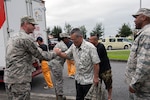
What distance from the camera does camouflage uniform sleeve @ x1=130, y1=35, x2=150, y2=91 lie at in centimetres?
315

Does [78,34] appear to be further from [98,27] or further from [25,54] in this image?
[98,27]

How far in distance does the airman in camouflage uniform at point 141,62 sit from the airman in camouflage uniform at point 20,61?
1.74 metres

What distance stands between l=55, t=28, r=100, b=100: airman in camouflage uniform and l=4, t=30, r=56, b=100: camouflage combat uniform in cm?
82

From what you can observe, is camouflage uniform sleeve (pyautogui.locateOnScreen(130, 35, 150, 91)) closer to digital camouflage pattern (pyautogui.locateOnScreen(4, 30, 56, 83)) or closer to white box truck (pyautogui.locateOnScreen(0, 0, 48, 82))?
digital camouflage pattern (pyautogui.locateOnScreen(4, 30, 56, 83))

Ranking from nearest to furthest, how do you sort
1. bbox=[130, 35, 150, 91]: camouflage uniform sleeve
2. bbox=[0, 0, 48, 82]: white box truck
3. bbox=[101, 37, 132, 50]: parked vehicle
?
bbox=[130, 35, 150, 91]: camouflage uniform sleeve → bbox=[0, 0, 48, 82]: white box truck → bbox=[101, 37, 132, 50]: parked vehicle

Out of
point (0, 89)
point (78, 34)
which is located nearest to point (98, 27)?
point (0, 89)

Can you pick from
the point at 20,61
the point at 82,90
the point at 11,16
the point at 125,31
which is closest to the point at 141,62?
the point at 82,90

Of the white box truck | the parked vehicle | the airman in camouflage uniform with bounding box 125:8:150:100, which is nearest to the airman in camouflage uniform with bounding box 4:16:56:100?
the airman in camouflage uniform with bounding box 125:8:150:100

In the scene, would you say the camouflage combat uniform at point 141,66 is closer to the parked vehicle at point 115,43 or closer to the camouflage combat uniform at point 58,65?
the camouflage combat uniform at point 58,65

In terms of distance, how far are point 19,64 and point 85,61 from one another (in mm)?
1209

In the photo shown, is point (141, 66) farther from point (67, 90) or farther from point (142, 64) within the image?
point (67, 90)

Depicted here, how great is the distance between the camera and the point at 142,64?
317cm

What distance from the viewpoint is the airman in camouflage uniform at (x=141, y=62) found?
316 centimetres

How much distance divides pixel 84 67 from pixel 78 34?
630 millimetres
